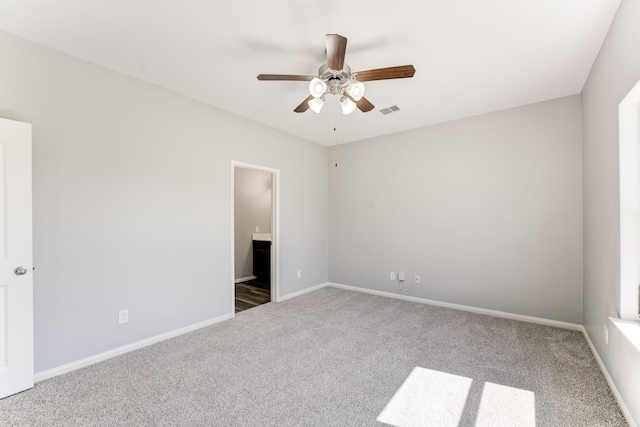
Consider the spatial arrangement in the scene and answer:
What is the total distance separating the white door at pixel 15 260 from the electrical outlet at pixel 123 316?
62 cm

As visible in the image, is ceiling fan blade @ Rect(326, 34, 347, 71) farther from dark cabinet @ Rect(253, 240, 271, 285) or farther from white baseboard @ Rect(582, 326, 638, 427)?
dark cabinet @ Rect(253, 240, 271, 285)

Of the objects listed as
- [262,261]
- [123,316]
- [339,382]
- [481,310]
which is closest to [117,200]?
[123,316]

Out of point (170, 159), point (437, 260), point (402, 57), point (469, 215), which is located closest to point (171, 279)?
point (170, 159)

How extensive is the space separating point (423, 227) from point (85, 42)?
4.32 metres

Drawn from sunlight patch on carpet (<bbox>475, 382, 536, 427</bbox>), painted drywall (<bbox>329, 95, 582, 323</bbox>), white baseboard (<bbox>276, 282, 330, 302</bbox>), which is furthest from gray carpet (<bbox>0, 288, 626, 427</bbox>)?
white baseboard (<bbox>276, 282, 330, 302</bbox>)

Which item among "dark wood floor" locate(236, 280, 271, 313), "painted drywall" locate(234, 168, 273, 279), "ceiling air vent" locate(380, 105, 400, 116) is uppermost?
"ceiling air vent" locate(380, 105, 400, 116)

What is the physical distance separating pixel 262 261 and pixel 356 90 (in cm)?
432

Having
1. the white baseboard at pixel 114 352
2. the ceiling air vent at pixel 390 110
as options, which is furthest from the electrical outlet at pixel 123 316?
the ceiling air vent at pixel 390 110

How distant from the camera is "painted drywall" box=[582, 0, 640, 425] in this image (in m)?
1.74

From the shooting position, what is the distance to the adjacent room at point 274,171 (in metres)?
1.93

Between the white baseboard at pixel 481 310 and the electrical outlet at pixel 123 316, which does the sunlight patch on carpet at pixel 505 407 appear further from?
the electrical outlet at pixel 123 316

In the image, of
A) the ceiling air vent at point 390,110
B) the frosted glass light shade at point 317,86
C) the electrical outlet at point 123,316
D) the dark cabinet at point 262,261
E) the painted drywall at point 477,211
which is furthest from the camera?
the dark cabinet at point 262,261

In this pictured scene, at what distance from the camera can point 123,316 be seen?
8.91 feet

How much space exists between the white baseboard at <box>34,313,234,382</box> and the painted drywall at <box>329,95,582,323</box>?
8.87 feet
